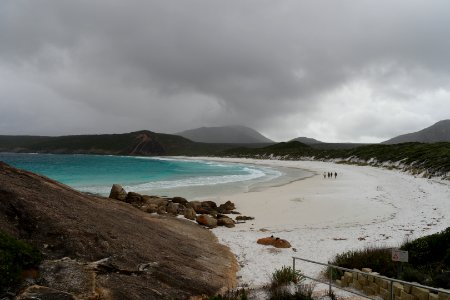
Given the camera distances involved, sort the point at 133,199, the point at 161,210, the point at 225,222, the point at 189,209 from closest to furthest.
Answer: the point at 225,222 < the point at 189,209 < the point at 161,210 < the point at 133,199

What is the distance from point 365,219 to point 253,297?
12.3 metres

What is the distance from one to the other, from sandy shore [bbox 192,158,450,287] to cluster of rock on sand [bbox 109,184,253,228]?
831mm

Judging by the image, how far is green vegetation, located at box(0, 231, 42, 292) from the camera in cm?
662

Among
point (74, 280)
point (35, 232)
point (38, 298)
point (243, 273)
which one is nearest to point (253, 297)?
point (243, 273)

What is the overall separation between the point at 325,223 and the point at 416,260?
8.04 metres

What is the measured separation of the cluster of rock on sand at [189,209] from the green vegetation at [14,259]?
33.5 feet

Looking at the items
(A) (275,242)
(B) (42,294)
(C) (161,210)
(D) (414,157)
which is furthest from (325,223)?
(D) (414,157)

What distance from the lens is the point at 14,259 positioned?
23.3 ft

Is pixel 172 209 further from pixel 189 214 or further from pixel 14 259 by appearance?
pixel 14 259

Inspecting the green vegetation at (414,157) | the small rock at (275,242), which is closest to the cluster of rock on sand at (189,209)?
the small rock at (275,242)

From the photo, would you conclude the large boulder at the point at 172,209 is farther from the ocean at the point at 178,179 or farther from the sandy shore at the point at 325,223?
the ocean at the point at 178,179

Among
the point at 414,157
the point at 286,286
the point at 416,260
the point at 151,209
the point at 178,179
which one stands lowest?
the point at 178,179

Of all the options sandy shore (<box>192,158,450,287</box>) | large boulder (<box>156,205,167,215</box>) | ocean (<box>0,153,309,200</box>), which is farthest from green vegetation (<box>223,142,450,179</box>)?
large boulder (<box>156,205,167,215</box>)

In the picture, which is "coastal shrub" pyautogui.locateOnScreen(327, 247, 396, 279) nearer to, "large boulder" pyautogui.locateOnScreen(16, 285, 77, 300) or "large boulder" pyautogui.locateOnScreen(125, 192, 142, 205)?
"large boulder" pyautogui.locateOnScreen(16, 285, 77, 300)
